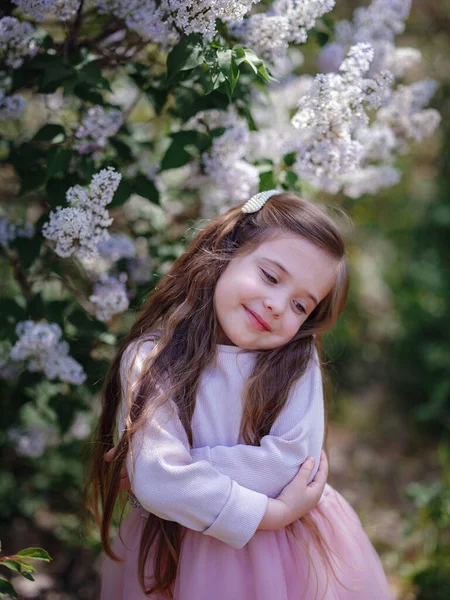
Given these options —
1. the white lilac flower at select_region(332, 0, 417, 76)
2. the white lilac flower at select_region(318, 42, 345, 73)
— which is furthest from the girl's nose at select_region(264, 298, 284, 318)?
the white lilac flower at select_region(318, 42, 345, 73)

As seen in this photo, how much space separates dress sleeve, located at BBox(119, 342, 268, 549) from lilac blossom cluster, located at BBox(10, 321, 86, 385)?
1.42ft

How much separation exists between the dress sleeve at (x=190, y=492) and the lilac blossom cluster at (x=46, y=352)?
43cm

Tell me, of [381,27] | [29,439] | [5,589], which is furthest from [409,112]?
[5,589]

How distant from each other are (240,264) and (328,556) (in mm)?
753

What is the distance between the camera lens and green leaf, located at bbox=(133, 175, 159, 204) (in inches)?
71.7

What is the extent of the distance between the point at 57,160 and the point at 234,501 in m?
0.98

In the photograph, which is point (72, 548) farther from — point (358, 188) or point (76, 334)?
point (358, 188)

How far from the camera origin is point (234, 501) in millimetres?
1325

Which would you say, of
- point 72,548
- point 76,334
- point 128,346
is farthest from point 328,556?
point 72,548

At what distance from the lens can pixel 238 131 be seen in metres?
1.83

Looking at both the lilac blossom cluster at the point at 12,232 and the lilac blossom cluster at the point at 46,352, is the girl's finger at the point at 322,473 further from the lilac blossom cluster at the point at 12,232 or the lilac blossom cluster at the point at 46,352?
the lilac blossom cluster at the point at 12,232

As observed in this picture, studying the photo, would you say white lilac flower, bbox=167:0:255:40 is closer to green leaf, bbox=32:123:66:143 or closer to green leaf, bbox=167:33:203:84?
green leaf, bbox=167:33:203:84

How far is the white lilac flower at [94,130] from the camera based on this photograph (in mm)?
1744

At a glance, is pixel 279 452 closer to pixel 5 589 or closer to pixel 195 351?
pixel 195 351
